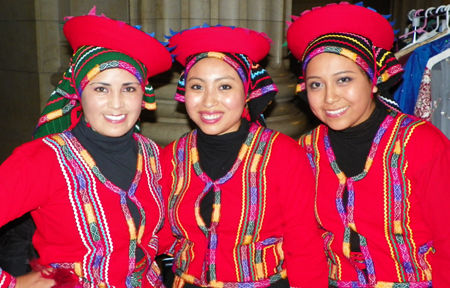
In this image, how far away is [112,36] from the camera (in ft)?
6.44

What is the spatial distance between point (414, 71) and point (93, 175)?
6.90ft

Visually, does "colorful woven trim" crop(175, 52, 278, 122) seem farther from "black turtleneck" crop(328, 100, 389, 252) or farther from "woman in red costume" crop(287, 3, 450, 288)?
"black turtleneck" crop(328, 100, 389, 252)

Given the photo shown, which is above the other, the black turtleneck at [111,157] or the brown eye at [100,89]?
the brown eye at [100,89]

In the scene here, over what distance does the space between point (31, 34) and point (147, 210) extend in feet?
9.17

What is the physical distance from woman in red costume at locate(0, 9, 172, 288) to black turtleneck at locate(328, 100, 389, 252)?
87cm

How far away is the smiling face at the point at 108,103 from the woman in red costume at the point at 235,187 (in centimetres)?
32

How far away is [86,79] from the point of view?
6.41ft

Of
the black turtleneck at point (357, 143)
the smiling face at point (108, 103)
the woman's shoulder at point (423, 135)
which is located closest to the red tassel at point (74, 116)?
the smiling face at point (108, 103)

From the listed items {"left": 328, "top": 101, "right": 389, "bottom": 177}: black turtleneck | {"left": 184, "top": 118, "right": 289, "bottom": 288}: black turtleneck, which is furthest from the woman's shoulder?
{"left": 184, "top": 118, "right": 289, "bottom": 288}: black turtleneck

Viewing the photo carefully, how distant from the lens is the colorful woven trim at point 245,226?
2.04 m

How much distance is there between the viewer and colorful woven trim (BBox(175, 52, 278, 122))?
217cm

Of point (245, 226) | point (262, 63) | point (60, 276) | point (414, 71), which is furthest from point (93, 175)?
point (414, 71)

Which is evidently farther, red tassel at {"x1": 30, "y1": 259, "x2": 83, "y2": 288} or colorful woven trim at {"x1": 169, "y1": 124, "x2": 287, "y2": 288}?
colorful woven trim at {"x1": 169, "y1": 124, "x2": 287, "y2": 288}

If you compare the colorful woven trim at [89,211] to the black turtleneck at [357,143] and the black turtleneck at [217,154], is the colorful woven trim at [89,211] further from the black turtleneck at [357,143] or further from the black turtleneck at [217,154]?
the black turtleneck at [357,143]
